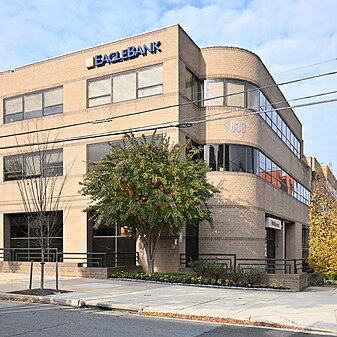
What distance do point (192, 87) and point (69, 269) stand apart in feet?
34.9

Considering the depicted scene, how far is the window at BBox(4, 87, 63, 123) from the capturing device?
2852 cm

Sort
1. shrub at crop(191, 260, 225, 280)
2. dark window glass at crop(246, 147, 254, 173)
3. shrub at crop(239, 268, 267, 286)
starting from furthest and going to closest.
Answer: dark window glass at crop(246, 147, 254, 173) → shrub at crop(191, 260, 225, 280) → shrub at crop(239, 268, 267, 286)

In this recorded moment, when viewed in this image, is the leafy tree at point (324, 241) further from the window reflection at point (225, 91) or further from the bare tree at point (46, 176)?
the bare tree at point (46, 176)

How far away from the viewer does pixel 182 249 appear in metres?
23.6

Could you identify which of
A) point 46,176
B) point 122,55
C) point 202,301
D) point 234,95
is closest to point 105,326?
point 202,301

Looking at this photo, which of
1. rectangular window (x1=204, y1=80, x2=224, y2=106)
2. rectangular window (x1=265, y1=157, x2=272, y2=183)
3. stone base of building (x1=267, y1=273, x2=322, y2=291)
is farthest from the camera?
rectangular window (x1=265, y1=157, x2=272, y2=183)

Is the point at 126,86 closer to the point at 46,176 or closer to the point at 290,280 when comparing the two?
the point at 46,176

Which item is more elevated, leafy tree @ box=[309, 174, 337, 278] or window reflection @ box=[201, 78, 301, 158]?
window reflection @ box=[201, 78, 301, 158]

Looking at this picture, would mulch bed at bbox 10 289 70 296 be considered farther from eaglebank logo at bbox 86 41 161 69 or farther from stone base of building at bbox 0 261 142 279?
eaglebank logo at bbox 86 41 161 69

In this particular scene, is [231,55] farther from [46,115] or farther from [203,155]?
[46,115]

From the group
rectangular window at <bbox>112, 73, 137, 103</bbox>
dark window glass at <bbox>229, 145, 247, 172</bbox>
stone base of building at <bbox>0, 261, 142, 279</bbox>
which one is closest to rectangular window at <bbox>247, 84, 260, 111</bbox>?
dark window glass at <bbox>229, 145, 247, 172</bbox>

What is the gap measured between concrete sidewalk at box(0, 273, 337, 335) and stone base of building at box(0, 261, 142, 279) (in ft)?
5.21

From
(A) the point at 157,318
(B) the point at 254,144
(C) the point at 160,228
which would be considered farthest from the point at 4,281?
(B) the point at 254,144

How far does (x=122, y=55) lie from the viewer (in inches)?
1024
